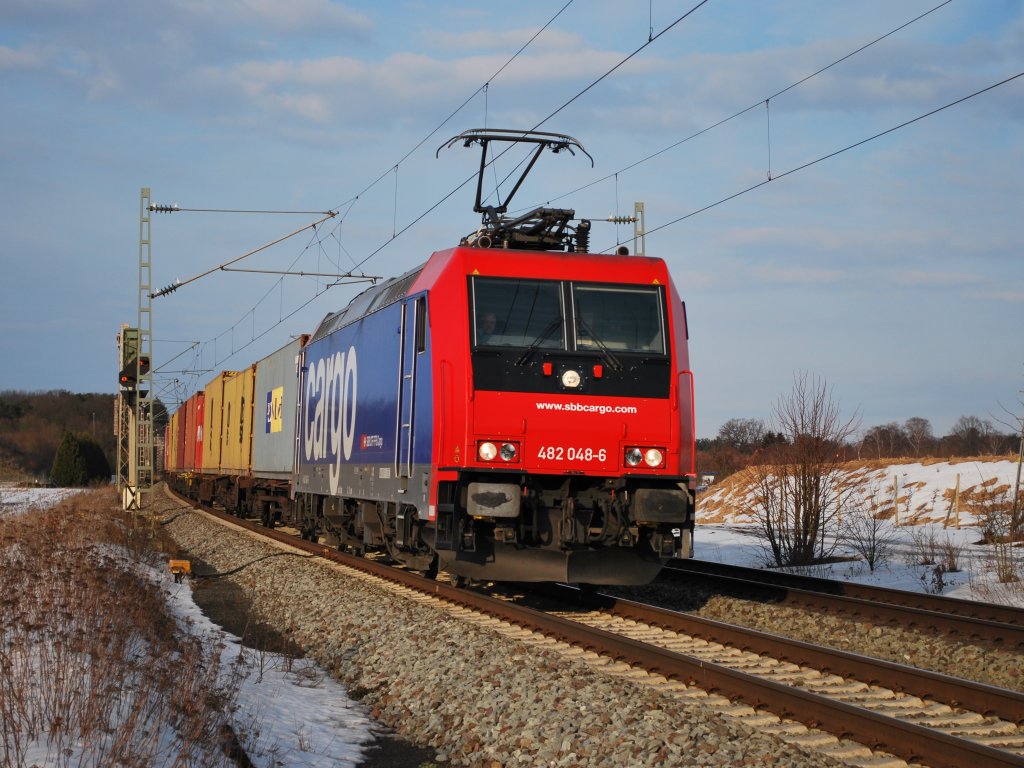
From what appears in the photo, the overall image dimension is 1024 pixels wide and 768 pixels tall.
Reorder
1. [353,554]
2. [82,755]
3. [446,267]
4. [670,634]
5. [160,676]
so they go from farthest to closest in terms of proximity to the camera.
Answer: [353,554], [446,267], [670,634], [160,676], [82,755]

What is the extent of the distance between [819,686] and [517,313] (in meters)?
4.96

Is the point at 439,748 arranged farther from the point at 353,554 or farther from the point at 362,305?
the point at 353,554

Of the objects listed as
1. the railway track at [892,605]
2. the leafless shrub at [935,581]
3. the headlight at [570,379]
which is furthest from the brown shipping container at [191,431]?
the headlight at [570,379]

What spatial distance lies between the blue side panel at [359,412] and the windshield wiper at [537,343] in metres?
1.07

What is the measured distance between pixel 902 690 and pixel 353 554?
1148cm

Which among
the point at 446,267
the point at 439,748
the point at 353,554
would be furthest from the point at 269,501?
the point at 439,748

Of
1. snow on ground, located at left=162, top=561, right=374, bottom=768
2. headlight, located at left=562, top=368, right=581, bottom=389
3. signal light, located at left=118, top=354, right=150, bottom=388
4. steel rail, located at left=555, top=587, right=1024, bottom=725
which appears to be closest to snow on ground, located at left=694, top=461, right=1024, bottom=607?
steel rail, located at left=555, top=587, right=1024, bottom=725

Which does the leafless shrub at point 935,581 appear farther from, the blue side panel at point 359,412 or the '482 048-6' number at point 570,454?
→ the blue side panel at point 359,412

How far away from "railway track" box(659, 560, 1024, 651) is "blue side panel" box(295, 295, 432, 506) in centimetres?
440

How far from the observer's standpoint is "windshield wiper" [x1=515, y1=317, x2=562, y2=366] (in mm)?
11133

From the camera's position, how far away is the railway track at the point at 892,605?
9748 millimetres

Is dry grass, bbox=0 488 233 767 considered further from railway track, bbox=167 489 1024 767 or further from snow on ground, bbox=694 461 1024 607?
snow on ground, bbox=694 461 1024 607

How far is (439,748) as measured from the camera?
279 inches

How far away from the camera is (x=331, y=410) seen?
17.3 meters
